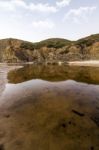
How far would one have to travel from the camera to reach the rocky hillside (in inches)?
3937

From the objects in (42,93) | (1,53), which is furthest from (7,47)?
(42,93)

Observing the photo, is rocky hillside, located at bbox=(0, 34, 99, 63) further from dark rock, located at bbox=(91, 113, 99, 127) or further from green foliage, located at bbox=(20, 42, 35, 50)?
dark rock, located at bbox=(91, 113, 99, 127)

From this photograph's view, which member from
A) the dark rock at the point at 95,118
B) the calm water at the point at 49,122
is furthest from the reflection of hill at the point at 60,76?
the dark rock at the point at 95,118

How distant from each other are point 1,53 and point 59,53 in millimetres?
39978

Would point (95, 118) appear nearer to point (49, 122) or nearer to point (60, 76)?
point (49, 122)

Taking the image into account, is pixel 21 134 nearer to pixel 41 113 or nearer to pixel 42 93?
pixel 41 113

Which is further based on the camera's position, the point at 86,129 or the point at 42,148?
the point at 86,129

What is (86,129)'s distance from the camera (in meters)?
9.46

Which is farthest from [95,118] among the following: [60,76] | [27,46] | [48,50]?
[27,46]

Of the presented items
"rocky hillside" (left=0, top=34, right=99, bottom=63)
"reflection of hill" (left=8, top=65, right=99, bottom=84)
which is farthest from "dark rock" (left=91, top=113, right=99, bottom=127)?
"rocky hillside" (left=0, top=34, right=99, bottom=63)

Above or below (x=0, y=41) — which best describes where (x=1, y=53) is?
below

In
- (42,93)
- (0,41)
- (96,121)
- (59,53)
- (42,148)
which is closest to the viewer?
(42,148)

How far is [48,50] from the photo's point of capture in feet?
369

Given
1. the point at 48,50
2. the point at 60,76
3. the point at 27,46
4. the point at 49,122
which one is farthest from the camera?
the point at 27,46
